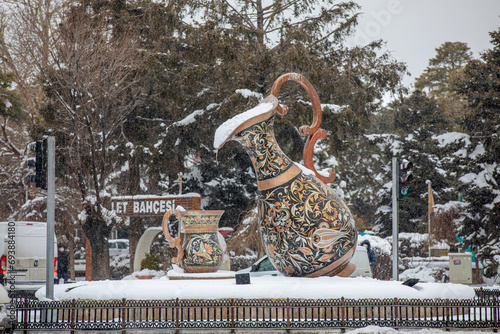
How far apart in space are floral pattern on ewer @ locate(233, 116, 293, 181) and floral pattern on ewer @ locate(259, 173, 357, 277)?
1.14ft

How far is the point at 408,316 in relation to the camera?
10641mm

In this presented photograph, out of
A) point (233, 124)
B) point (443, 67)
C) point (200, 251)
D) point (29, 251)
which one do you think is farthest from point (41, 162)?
point (443, 67)

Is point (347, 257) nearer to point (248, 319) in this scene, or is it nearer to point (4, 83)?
point (248, 319)

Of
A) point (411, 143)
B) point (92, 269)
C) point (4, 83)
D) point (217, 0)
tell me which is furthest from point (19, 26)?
point (411, 143)

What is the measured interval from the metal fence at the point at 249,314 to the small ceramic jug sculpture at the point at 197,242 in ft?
10.1

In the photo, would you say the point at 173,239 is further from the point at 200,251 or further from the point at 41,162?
the point at 41,162

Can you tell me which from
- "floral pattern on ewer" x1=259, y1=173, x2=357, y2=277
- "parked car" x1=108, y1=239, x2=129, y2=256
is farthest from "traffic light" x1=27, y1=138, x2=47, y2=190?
"parked car" x1=108, y1=239, x2=129, y2=256

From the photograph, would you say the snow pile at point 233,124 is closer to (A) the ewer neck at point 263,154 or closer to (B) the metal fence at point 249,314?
(A) the ewer neck at point 263,154

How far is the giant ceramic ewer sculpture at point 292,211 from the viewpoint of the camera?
1134 centimetres

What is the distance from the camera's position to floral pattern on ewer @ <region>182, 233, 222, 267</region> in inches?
539

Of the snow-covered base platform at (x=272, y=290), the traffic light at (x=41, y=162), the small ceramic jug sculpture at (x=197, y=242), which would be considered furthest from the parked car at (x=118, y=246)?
the traffic light at (x=41, y=162)

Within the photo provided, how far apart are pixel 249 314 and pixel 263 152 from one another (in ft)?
10.6

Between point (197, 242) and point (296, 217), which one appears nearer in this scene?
point (296, 217)

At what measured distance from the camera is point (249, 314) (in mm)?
10367
